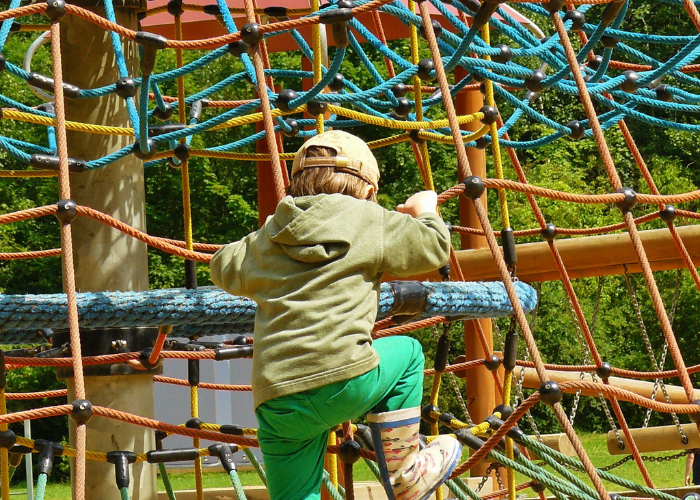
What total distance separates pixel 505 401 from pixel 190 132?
96 cm

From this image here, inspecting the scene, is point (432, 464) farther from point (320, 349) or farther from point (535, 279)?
point (535, 279)

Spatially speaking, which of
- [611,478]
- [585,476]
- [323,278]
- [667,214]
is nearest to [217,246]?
[323,278]

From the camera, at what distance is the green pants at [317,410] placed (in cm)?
142

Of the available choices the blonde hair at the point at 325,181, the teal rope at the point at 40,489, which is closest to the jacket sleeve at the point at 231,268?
the blonde hair at the point at 325,181

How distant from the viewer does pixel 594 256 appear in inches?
123

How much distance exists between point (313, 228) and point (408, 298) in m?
0.34

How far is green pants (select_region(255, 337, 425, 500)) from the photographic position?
1.42 metres

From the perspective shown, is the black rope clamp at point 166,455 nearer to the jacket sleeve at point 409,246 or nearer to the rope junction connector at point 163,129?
the rope junction connector at point 163,129

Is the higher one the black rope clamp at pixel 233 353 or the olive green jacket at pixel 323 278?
the olive green jacket at pixel 323 278

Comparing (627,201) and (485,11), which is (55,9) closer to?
(485,11)

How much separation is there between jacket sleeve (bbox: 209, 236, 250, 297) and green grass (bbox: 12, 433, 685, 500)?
5525 millimetres

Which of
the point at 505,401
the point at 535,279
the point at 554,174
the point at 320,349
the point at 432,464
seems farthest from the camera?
the point at 554,174

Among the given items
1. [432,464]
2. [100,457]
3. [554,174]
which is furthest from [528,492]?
[554,174]

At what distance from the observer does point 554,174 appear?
10789 millimetres
